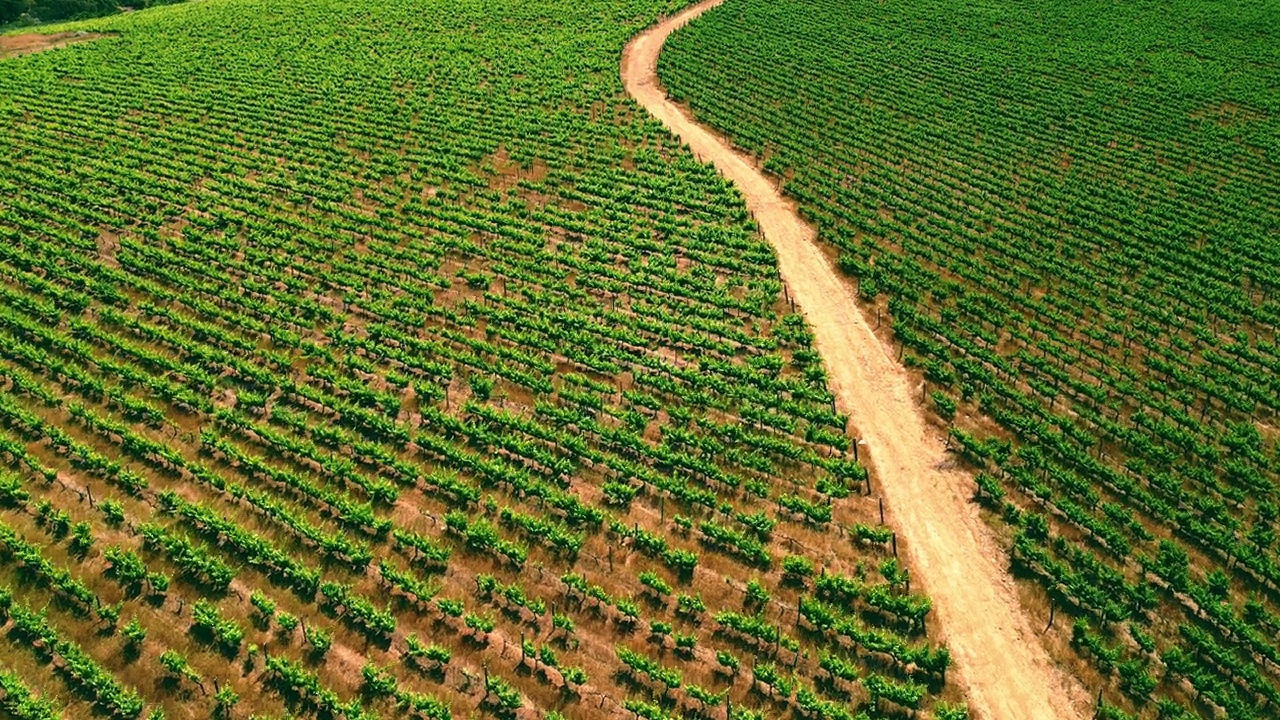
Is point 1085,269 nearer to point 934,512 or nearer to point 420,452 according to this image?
point 934,512

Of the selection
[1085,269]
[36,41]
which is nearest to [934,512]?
[1085,269]

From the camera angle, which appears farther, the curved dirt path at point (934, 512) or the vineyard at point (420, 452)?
the curved dirt path at point (934, 512)

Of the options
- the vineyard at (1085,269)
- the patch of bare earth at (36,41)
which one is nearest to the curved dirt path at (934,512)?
the vineyard at (1085,269)

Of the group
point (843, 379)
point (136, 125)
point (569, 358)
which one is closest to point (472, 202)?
point (569, 358)

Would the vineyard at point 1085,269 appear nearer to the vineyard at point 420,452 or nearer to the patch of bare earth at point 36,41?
the vineyard at point 420,452

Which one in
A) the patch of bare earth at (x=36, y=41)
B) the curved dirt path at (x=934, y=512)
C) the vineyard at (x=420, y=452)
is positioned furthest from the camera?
the patch of bare earth at (x=36, y=41)

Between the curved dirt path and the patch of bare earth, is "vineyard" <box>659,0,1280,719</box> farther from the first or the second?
the patch of bare earth
